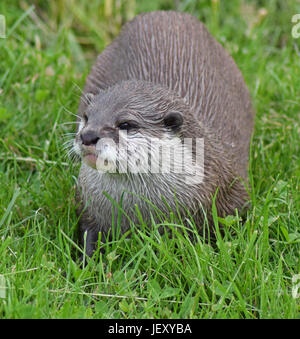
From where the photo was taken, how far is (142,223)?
262 cm

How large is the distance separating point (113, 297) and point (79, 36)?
3076 mm

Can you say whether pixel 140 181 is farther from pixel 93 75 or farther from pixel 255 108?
pixel 255 108

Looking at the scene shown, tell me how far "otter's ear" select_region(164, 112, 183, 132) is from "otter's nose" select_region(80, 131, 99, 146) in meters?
0.34

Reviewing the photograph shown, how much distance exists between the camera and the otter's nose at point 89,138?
2.42m

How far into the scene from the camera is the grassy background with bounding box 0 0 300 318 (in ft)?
7.66

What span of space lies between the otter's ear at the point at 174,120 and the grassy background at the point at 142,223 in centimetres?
42

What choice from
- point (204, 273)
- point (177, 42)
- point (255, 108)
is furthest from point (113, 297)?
point (255, 108)

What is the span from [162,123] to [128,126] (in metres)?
0.16

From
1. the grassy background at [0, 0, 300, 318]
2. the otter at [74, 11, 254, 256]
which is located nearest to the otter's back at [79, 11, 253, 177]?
the otter at [74, 11, 254, 256]

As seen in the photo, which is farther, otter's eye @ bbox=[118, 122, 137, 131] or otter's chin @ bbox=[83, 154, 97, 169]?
otter's eye @ bbox=[118, 122, 137, 131]

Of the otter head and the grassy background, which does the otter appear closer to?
the otter head

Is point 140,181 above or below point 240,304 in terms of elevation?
above

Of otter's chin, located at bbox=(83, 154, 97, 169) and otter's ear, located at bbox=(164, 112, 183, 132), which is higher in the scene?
otter's ear, located at bbox=(164, 112, 183, 132)

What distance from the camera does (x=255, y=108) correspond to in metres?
3.91
